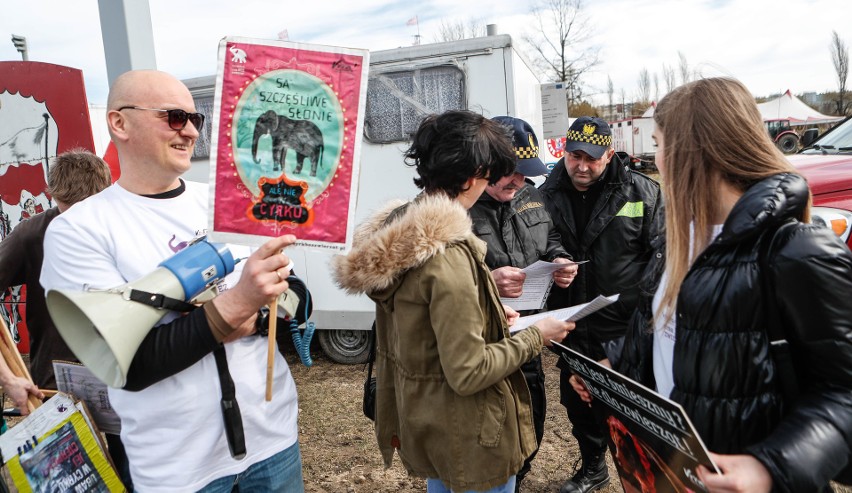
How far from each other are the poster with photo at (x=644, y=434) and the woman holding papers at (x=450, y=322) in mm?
254

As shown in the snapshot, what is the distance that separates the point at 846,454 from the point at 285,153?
56.2 inches

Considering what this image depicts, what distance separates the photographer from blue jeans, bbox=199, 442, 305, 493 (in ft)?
5.48

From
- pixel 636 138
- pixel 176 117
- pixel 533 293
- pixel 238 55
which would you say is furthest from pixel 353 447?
pixel 636 138

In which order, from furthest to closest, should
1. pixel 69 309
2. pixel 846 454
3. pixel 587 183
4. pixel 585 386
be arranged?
pixel 587 183, pixel 585 386, pixel 69 309, pixel 846 454

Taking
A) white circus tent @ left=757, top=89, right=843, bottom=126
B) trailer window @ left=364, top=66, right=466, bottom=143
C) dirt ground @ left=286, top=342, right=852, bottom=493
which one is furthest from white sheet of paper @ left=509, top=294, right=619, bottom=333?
white circus tent @ left=757, top=89, right=843, bottom=126

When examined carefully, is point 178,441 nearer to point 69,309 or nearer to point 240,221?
point 69,309

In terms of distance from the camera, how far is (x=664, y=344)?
5.12 feet

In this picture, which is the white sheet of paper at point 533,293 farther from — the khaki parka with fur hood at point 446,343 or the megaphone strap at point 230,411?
the megaphone strap at point 230,411

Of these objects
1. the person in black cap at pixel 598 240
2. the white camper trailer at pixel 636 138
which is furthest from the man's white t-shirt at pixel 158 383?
the white camper trailer at pixel 636 138

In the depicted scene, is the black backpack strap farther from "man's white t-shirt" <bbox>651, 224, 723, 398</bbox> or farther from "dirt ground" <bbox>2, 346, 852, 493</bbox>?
"dirt ground" <bbox>2, 346, 852, 493</bbox>

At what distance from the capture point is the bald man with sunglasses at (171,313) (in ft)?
4.64

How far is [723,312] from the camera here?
127 centimetres

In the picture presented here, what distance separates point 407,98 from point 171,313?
11.8 ft

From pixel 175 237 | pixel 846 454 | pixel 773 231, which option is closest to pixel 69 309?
pixel 175 237
